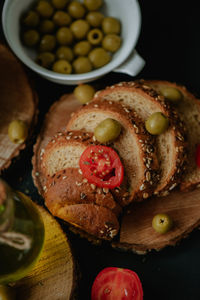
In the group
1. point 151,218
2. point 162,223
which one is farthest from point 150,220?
point 162,223

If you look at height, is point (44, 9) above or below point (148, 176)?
above

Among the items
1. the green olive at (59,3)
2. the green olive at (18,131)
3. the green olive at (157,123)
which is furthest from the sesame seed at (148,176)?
the green olive at (59,3)

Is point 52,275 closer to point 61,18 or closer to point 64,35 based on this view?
point 64,35

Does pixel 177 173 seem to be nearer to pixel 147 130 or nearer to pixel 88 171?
pixel 147 130

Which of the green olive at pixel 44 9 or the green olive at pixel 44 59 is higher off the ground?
the green olive at pixel 44 9

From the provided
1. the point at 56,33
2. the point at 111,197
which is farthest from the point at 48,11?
the point at 111,197

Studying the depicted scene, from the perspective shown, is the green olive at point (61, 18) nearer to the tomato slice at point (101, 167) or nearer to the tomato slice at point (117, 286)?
the tomato slice at point (101, 167)
